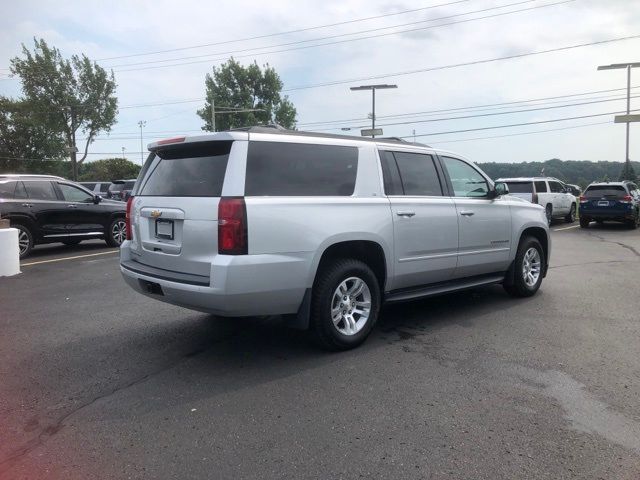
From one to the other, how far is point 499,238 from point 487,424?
133 inches

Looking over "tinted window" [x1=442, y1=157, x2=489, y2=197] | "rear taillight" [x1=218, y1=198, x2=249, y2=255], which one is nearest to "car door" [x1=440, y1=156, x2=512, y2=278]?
"tinted window" [x1=442, y1=157, x2=489, y2=197]

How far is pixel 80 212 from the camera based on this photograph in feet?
39.8

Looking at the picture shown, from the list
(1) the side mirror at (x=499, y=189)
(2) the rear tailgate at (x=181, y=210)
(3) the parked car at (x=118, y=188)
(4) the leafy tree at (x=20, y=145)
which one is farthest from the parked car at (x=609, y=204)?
(4) the leafy tree at (x=20, y=145)

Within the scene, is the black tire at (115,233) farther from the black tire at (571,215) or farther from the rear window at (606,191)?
the black tire at (571,215)

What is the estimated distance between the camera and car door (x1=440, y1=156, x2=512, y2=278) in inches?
231

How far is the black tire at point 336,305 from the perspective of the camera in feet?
14.6

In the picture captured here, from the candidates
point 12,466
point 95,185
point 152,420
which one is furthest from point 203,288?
point 95,185

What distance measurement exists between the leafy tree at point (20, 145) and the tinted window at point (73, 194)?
43.9 metres

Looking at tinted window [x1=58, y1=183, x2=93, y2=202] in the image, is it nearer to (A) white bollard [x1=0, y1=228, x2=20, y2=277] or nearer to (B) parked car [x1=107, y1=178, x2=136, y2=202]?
(A) white bollard [x1=0, y1=228, x2=20, y2=277]

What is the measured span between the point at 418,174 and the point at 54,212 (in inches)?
363

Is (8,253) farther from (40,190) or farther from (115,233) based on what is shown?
(115,233)

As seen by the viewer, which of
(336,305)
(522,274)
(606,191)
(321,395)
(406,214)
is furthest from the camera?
(606,191)

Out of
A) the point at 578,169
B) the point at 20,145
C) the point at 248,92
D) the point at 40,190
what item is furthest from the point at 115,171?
the point at 40,190

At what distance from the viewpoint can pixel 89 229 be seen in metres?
12.3
